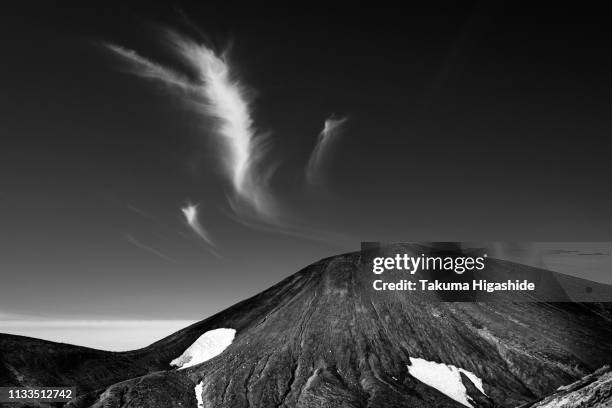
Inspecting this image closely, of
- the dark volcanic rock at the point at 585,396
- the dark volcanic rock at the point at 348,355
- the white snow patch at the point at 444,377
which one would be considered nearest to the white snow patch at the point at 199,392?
the dark volcanic rock at the point at 348,355

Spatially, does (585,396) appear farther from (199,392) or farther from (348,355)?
(348,355)

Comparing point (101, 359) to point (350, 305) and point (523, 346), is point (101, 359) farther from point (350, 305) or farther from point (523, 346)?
point (523, 346)

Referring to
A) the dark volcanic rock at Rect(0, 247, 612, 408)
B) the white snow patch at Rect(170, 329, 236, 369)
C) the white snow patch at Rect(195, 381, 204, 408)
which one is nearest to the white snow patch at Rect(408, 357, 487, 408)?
the dark volcanic rock at Rect(0, 247, 612, 408)

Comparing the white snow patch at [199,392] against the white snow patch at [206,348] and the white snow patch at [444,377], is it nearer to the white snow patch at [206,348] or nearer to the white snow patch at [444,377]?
the white snow patch at [206,348]

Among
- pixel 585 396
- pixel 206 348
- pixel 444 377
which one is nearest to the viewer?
pixel 585 396

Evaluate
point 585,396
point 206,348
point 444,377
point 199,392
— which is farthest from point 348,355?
point 585,396

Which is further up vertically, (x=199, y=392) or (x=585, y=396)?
(x=199, y=392)

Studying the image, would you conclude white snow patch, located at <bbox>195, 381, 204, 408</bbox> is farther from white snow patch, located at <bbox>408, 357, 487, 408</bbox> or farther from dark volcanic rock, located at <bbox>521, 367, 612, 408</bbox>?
dark volcanic rock, located at <bbox>521, 367, 612, 408</bbox>

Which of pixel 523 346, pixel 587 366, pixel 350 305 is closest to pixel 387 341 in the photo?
pixel 350 305
